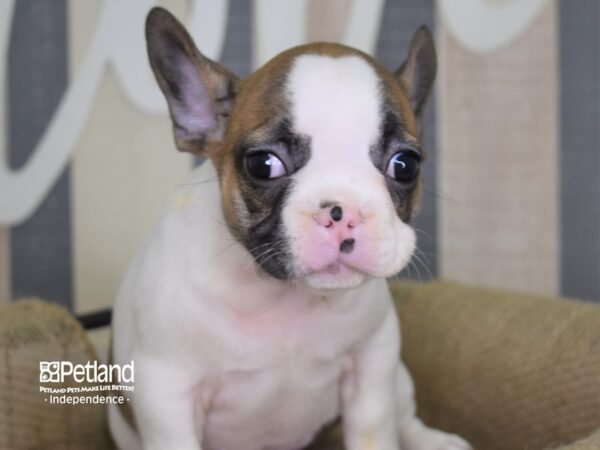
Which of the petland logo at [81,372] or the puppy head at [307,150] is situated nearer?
the puppy head at [307,150]

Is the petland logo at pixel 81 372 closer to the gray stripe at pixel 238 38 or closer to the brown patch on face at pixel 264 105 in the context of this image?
the brown patch on face at pixel 264 105

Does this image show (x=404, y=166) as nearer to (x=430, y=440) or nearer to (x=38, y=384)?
(x=430, y=440)

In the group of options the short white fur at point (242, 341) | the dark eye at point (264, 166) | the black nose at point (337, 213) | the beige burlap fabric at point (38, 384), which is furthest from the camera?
the beige burlap fabric at point (38, 384)

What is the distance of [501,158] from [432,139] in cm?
26

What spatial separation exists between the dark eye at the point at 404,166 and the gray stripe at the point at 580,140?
1.66 metres

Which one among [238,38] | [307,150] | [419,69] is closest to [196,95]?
[307,150]

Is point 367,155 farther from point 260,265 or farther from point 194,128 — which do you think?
point 194,128

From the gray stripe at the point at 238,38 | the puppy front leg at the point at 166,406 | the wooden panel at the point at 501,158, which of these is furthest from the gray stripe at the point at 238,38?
the puppy front leg at the point at 166,406

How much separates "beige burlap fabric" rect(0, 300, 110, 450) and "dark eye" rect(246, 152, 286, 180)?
793 mm

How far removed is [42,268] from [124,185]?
1.22 feet

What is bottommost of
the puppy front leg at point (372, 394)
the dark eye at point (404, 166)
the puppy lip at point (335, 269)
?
the puppy front leg at point (372, 394)

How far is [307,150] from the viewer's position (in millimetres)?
1416

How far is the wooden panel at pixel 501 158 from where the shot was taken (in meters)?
2.98

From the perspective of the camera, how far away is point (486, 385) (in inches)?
83.6
